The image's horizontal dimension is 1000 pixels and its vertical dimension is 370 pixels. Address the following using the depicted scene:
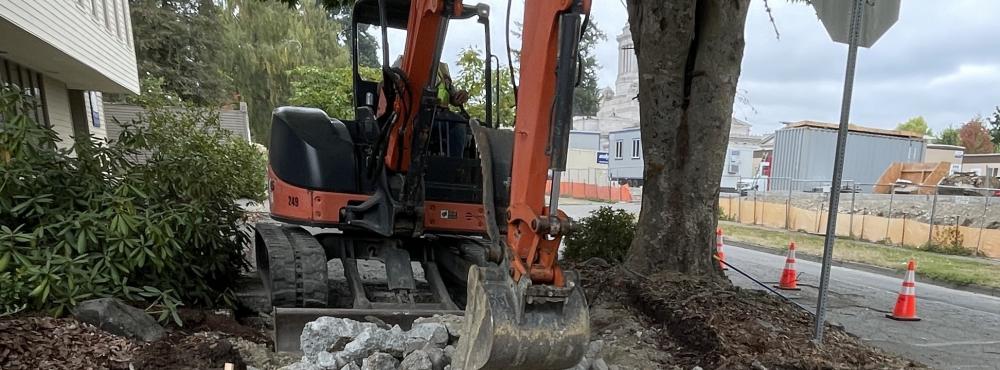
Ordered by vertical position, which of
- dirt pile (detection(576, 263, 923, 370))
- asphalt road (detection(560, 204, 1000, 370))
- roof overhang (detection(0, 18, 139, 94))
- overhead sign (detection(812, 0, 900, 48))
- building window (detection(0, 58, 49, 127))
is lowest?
asphalt road (detection(560, 204, 1000, 370))

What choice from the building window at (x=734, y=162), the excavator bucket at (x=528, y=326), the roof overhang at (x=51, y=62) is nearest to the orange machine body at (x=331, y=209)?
the excavator bucket at (x=528, y=326)

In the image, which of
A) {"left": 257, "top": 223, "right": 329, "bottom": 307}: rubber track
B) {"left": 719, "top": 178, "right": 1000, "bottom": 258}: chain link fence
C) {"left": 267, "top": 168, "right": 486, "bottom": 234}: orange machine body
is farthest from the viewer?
{"left": 719, "top": 178, "right": 1000, "bottom": 258}: chain link fence

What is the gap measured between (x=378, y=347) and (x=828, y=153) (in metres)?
27.8

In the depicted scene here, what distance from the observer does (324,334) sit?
3.53 meters

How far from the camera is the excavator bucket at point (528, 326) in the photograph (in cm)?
256

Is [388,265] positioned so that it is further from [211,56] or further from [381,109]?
[211,56]

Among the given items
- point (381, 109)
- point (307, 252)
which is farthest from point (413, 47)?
point (307, 252)

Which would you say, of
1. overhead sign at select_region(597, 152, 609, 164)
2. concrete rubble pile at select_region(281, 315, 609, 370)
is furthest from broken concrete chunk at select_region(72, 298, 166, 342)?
overhead sign at select_region(597, 152, 609, 164)

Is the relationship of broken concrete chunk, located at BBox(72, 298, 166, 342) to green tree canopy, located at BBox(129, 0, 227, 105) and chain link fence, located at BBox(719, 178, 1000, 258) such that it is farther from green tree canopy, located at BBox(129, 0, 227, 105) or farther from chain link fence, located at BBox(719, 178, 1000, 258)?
green tree canopy, located at BBox(129, 0, 227, 105)

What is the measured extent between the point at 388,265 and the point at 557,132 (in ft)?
9.82

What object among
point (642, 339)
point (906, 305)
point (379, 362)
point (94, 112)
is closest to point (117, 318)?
point (379, 362)

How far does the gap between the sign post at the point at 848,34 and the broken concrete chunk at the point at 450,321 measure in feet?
8.42

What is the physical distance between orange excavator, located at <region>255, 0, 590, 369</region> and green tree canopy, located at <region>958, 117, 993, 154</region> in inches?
2816

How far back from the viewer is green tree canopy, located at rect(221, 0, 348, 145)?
2878 cm
